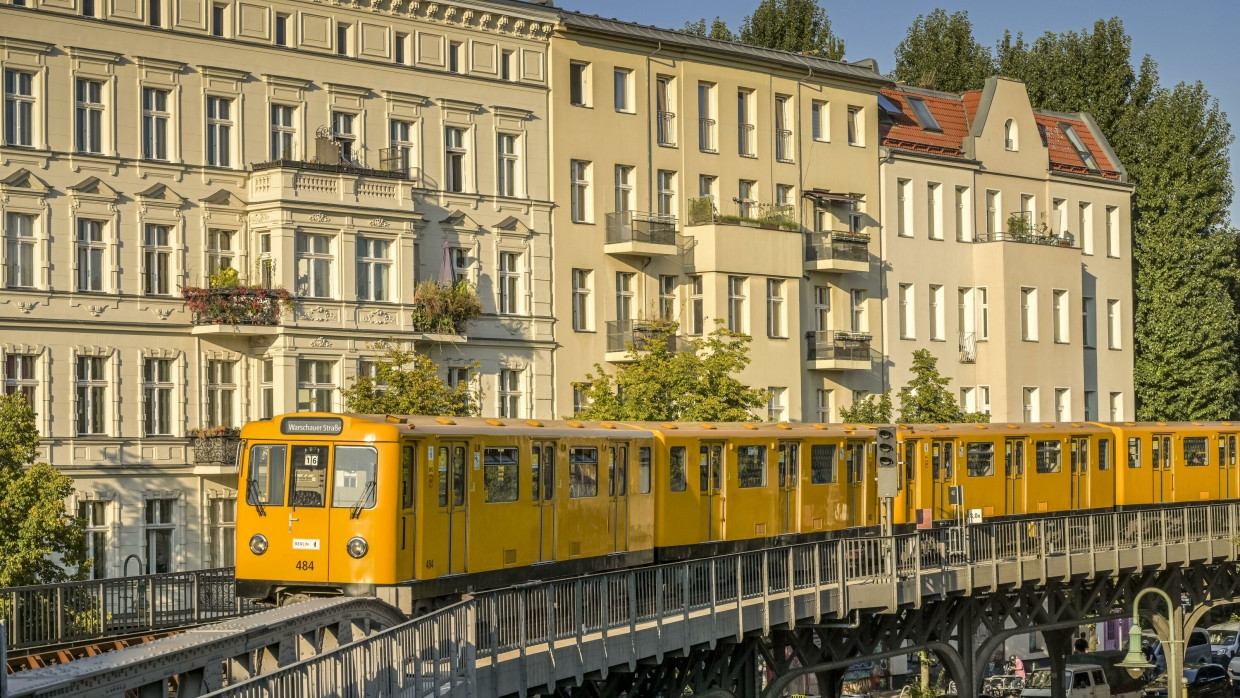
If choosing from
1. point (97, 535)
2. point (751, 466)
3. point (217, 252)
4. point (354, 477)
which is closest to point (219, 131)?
point (217, 252)

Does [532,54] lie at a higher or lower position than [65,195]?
higher

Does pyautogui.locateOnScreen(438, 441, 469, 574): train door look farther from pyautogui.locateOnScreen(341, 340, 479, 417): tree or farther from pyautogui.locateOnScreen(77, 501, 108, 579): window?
pyautogui.locateOnScreen(77, 501, 108, 579): window

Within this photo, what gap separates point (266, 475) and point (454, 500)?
2680mm

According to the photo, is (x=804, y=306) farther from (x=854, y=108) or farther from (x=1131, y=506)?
(x=1131, y=506)

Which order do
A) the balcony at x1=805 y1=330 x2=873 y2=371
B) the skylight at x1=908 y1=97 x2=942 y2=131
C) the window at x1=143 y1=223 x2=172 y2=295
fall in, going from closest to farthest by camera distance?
the window at x1=143 y1=223 x2=172 y2=295
the balcony at x1=805 y1=330 x2=873 y2=371
the skylight at x1=908 y1=97 x2=942 y2=131

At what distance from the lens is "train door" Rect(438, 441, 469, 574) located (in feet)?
90.1

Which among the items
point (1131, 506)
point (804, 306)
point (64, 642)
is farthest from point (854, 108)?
point (64, 642)

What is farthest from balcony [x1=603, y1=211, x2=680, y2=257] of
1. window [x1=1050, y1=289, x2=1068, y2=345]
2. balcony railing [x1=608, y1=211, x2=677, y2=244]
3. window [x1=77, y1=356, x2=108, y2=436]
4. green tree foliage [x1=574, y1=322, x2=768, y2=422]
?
window [x1=1050, y1=289, x2=1068, y2=345]

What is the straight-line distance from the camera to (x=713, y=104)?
55.9 m

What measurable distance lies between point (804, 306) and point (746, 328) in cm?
326

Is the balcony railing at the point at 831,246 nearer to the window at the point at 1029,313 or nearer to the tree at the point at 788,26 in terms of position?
the window at the point at 1029,313

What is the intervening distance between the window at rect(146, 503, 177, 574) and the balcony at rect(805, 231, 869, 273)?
73.9ft

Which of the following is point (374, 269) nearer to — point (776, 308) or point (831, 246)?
point (776, 308)

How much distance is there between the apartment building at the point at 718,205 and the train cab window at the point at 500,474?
66.8ft
